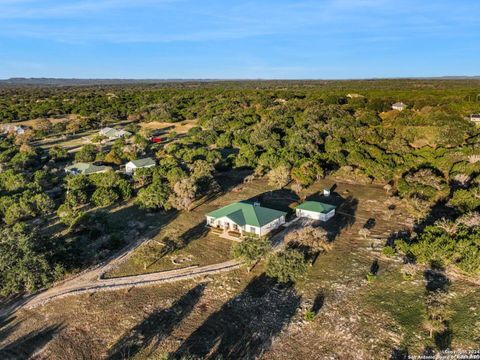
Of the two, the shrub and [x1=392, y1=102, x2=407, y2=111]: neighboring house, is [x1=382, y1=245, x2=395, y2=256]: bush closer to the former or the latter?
the shrub

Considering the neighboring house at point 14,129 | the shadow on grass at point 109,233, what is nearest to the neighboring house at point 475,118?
the shadow on grass at point 109,233

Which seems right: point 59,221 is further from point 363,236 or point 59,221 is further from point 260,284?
point 363,236

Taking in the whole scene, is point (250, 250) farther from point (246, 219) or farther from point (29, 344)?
point (29, 344)

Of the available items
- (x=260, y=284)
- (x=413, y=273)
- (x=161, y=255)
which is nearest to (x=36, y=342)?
(x=161, y=255)

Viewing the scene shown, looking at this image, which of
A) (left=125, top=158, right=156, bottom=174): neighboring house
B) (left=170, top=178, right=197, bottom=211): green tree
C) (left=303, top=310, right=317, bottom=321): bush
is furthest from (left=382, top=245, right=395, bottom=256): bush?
(left=125, top=158, right=156, bottom=174): neighboring house

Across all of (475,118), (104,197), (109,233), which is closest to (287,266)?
(109,233)

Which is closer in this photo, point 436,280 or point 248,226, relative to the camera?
point 436,280

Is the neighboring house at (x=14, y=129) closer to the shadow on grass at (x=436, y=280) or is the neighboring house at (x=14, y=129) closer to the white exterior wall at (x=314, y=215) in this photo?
the white exterior wall at (x=314, y=215)
